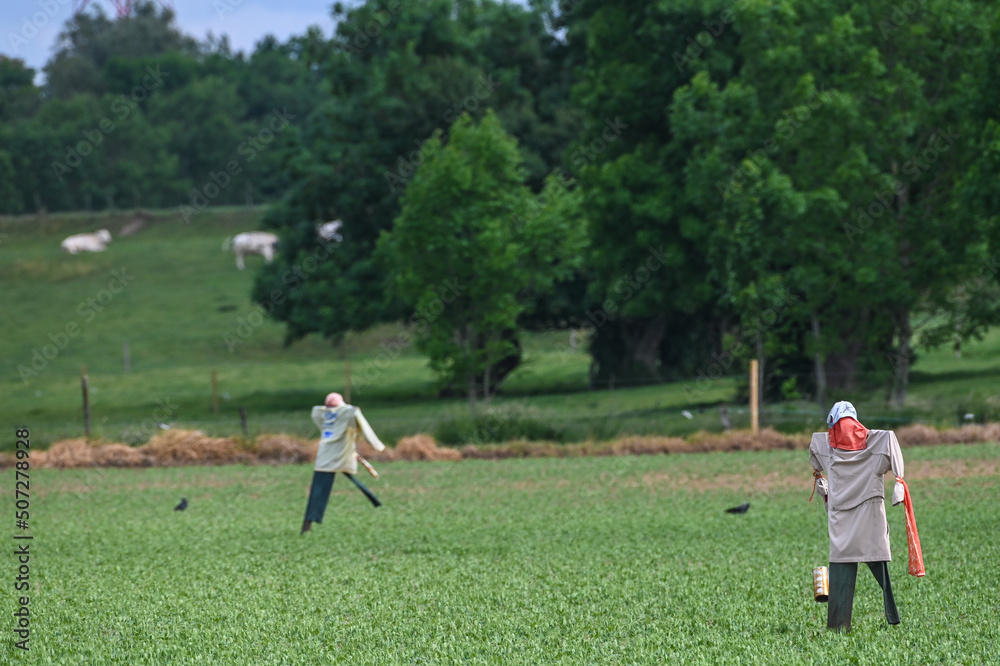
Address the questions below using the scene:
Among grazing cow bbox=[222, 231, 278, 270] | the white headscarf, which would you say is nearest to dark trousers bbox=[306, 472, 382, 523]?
the white headscarf

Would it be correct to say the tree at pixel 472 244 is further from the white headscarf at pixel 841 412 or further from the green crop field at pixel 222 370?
the white headscarf at pixel 841 412

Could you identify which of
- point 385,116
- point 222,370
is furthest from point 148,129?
point 385,116

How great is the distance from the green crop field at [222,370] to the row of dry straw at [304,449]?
1112 millimetres

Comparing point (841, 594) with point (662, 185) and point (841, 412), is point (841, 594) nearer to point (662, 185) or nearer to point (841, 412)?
point (841, 412)

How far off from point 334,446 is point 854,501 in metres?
8.92

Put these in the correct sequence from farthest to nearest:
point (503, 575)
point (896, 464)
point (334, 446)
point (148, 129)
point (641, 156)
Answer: point (148, 129)
point (641, 156)
point (334, 446)
point (503, 575)
point (896, 464)

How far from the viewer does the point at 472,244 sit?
35.7 meters

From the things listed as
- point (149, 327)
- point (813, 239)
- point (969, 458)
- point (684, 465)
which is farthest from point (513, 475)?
point (149, 327)

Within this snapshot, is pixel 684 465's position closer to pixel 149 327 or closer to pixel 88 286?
pixel 149 327

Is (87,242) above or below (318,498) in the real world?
above

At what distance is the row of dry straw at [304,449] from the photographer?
27.2 meters

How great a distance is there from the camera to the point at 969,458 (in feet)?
75.6

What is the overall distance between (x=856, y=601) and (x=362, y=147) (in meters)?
39.4

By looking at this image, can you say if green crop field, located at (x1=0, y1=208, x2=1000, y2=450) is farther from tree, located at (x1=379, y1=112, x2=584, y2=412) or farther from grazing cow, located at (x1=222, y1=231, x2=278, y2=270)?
tree, located at (x1=379, y1=112, x2=584, y2=412)
